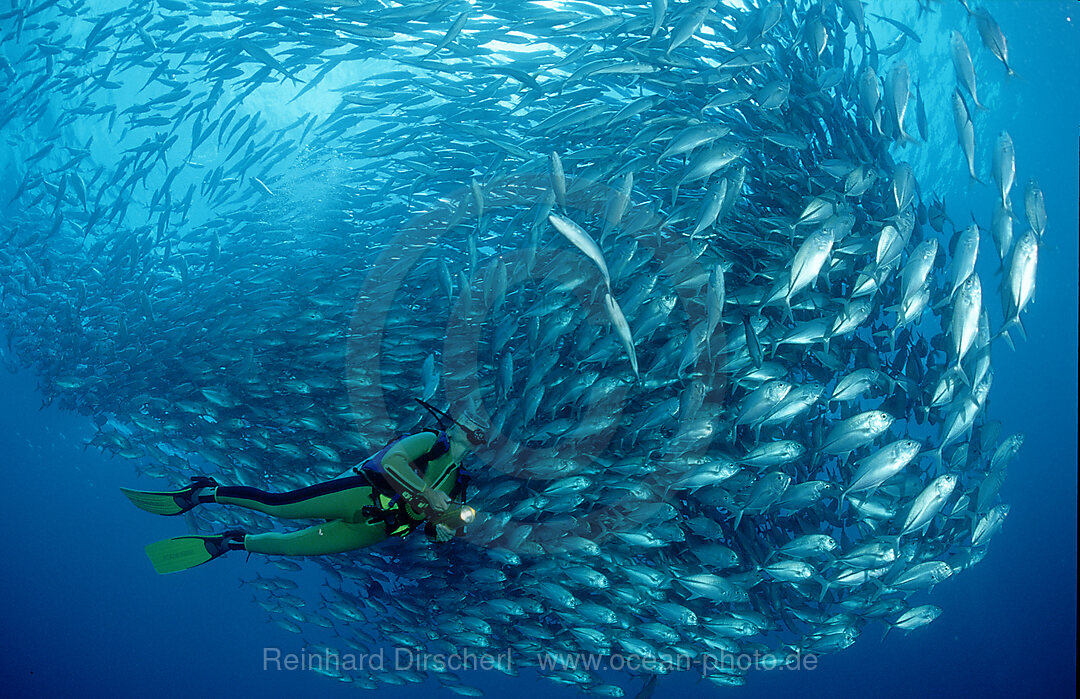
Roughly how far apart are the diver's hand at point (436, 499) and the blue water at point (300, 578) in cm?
2715

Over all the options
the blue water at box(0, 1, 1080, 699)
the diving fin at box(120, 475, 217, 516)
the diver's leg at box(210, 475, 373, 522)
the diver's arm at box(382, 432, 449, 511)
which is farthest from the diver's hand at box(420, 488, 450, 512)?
the blue water at box(0, 1, 1080, 699)

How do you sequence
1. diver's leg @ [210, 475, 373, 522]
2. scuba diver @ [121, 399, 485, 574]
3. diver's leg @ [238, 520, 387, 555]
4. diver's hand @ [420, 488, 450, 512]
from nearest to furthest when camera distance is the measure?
diver's hand @ [420, 488, 450, 512] < scuba diver @ [121, 399, 485, 574] < diver's leg @ [210, 475, 373, 522] < diver's leg @ [238, 520, 387, 555]

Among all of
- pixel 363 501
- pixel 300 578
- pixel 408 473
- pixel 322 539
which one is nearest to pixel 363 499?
pixel 363 501

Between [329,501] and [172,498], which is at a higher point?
[172,498]

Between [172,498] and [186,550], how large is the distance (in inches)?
23.1

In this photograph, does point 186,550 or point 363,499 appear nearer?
point 363,499

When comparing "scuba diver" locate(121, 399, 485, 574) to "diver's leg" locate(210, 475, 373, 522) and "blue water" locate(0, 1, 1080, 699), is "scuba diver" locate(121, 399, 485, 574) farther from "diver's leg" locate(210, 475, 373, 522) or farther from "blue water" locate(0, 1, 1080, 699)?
"blue water" locate(0, 1, 1080, 699)

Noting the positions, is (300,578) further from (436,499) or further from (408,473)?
(436,499)

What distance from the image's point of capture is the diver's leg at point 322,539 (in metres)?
4.56

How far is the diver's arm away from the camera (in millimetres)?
3564

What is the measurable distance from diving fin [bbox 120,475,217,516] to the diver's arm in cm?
296

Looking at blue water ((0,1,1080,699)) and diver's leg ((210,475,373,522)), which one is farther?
blue water ((0,1,1080,699))

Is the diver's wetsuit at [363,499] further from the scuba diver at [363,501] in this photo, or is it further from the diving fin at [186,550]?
the diving fin at [186,550]

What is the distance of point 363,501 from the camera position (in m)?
4.42
